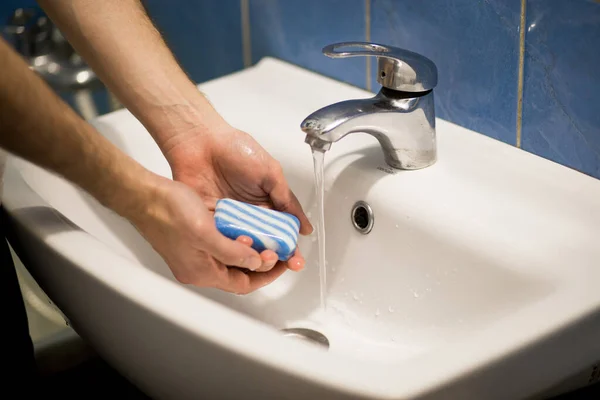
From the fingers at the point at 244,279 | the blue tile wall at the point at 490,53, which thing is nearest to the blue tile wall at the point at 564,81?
the blue tile wall at the point at 490,53

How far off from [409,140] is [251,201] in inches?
6.2

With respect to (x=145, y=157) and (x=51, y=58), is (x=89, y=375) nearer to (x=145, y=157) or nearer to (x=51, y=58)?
(x=145, y=157)

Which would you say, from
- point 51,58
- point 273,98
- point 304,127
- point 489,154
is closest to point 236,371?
point 304,127

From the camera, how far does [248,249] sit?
2.04 ft

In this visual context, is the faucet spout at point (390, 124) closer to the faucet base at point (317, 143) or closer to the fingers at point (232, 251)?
the faucet base at point (317, 143)

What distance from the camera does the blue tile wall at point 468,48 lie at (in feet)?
2.38

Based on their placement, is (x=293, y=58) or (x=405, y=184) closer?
(x=405, y=184)

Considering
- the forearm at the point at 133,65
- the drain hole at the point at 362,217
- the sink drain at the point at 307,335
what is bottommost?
the sink drain at the point at 307,335

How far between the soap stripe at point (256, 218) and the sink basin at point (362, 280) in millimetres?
75

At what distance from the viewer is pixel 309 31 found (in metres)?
0.93

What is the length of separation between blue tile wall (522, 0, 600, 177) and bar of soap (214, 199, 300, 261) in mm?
249

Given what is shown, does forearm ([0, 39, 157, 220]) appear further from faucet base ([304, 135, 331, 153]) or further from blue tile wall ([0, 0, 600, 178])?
blue tile wall ([0, 0, 600, 178])

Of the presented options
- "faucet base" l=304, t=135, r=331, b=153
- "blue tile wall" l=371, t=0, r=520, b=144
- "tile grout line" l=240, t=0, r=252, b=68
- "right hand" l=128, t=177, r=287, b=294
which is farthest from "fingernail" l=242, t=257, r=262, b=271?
"tile grout line" l=240, t=0, r=252, b=68

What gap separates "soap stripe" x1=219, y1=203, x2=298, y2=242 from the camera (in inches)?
25.7
